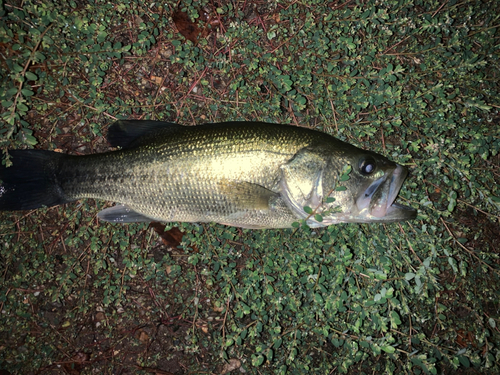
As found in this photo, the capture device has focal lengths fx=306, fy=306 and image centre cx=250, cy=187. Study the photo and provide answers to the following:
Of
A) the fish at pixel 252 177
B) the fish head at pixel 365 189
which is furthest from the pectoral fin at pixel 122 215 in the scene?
the fish head at pixel 365 189

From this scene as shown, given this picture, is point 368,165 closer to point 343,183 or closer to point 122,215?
point 343,183

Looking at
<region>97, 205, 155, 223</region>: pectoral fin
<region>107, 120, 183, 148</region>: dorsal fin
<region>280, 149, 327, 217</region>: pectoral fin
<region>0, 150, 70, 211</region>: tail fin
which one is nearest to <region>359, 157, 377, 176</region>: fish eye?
<region>280, 149, 327, 217</region>: pectoral fin

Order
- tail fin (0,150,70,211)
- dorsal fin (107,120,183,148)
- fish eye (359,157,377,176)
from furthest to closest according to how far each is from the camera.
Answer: tail fin (0,150,70,211) → dorsal fin (107,120,183,148) → fish eye (359,157,377,176)

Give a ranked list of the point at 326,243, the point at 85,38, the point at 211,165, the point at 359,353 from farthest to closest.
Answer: the point at 85,38
the point at 326,243
the point at 359,353
the point at 211,165

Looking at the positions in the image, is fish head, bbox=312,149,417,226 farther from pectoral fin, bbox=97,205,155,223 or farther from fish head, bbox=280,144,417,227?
pectoral fin, bbox=97,205,155,223

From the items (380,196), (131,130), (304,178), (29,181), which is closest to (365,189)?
(380,196)

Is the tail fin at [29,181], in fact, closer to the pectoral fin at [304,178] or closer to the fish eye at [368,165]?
the pectoral fin at [304,178]

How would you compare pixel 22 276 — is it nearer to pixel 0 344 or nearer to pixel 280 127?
pixel 0 344

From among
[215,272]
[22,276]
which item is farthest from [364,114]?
[22,276]
